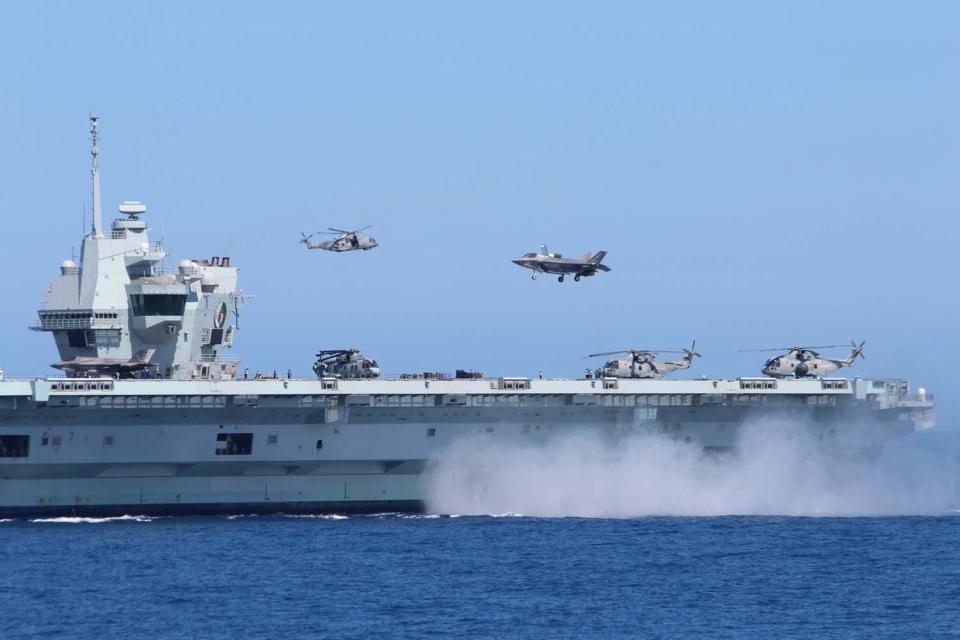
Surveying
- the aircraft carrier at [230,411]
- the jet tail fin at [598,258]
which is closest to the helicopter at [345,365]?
the aircraft carrier at [230,411]

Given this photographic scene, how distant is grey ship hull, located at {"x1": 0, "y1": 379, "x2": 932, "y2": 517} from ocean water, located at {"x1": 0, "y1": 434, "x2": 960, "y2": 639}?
737 mm

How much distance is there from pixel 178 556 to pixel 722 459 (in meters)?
16.1

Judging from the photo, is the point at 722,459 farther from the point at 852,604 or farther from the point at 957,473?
the point at 852,604

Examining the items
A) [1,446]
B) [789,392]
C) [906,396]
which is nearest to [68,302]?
[1,446]

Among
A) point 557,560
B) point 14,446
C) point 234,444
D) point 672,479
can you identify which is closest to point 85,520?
point 14,446

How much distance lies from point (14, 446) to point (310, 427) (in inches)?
291

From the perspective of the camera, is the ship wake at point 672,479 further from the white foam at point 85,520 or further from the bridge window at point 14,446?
the bridge window at point 14,446

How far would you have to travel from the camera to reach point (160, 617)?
113 ft

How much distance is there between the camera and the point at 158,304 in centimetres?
4875

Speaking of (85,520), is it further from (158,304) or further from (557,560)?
(557,560)

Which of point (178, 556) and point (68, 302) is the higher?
point (68, 302)

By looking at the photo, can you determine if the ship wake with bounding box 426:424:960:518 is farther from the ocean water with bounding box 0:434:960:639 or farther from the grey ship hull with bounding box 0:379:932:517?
the grey ship hull with bounding box 0:379:932:517

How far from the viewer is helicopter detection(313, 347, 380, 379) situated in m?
48.6

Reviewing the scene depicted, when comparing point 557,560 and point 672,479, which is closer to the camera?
point 557,560
